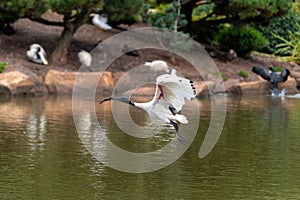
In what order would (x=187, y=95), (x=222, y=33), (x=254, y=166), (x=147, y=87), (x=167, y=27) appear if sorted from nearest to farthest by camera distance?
(x=187, y=95) → (x=254, y=166) → (x=147, y=87) → (x=167, y=27) → (x=222, y=33)

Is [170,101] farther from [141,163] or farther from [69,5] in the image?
[69,5]

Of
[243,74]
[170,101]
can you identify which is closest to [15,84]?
[243,74]

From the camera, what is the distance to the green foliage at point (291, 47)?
25.8m

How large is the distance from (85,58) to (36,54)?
131 centimetres

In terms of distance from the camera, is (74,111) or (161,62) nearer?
(74,111)

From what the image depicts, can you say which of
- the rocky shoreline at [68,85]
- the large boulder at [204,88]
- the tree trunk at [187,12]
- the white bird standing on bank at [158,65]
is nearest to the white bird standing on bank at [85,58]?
the rocky shoreline at [68,85]

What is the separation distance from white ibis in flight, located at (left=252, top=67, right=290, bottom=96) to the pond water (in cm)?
650

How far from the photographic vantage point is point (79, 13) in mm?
20625

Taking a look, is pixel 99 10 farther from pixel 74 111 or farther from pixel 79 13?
pixel 74 111

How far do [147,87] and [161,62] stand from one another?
4.67 feet

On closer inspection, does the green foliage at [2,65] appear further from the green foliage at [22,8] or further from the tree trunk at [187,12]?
the tree trunk at [187,12]

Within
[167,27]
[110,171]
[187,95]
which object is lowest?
[110,171]

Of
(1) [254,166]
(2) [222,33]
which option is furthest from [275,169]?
(2) [222,33]

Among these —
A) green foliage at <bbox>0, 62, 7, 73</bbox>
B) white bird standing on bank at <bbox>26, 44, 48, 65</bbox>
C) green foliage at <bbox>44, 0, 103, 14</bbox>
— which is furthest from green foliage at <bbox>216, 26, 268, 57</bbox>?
green foliage at <bbox>0, 62, 7, 73</bbox>
